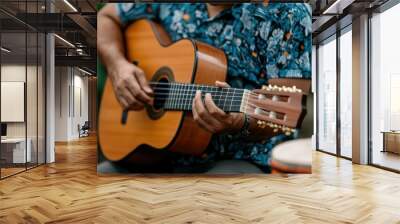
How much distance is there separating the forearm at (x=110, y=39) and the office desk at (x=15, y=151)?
6.68 ft

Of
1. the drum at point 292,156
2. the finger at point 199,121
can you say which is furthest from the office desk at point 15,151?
the drum at point 292,156

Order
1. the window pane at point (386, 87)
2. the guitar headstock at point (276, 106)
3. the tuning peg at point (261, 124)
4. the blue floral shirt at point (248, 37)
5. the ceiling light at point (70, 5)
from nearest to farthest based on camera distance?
the guitar headstock at point (276, 106), the tuning peg at point (261, 124), the blue floral shirt at point (248, 37), the ceiling light at point (70, 5), the window pane at point (386, 87)

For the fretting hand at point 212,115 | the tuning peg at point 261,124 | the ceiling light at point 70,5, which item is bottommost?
the tuning peg at point 261,124

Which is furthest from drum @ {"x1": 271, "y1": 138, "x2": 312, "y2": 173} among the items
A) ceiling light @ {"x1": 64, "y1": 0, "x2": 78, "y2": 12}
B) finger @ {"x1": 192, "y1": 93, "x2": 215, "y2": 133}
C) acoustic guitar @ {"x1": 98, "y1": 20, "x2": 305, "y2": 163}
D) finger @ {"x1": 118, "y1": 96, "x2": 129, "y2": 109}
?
ceiling light @ {"x1": 64, "y1": 0, "x2": 78, "y2": 12}

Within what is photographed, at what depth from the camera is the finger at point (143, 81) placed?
5105mm

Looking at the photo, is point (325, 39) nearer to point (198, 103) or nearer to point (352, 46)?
point (352, 46)

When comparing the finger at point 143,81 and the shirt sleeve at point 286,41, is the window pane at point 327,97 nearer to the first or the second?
the shirt sleeve at point 286,41

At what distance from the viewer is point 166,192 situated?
4.60 metres

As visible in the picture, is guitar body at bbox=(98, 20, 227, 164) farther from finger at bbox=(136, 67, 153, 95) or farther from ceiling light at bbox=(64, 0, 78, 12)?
ceiling light at bbox=(64, 0, 78, 12)

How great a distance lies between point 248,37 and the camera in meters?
5.28

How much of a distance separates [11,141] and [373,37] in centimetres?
649

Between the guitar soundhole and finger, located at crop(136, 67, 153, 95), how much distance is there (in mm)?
67

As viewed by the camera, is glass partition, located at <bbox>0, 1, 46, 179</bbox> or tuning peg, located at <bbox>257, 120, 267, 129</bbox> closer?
tuning peg, located at <bbox>257, 120, 267, 129</bbox>

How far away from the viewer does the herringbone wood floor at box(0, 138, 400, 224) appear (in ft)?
11.5
